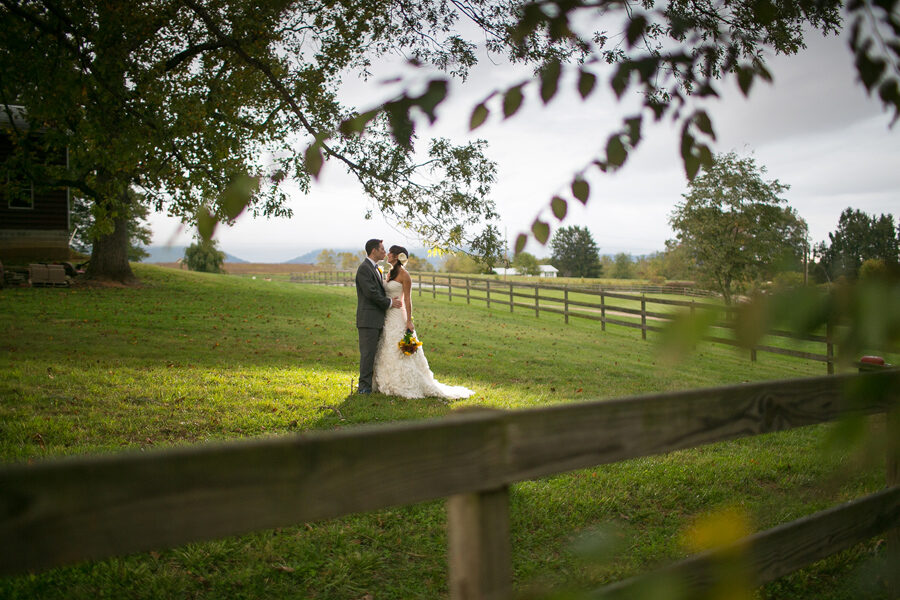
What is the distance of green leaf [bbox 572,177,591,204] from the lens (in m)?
2.33

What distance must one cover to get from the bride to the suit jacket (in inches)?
7.2

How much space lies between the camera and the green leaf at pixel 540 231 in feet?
7.66

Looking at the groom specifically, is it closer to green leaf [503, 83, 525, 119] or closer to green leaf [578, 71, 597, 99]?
green leaf [578, 71, 597, 99]

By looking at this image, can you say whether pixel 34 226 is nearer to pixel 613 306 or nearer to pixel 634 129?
pixel 613 306

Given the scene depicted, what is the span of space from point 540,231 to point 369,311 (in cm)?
638

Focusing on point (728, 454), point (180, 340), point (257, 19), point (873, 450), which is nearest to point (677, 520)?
point (728, 454)

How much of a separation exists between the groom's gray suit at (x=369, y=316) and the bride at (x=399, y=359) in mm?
124

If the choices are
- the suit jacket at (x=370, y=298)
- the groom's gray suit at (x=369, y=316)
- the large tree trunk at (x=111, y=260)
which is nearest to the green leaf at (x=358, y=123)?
the suit jacket at (x=370, y=298)

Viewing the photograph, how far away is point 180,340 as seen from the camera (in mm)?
12633

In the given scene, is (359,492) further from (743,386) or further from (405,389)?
(405,389)

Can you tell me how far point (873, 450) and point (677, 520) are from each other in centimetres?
355

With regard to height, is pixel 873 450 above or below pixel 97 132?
below

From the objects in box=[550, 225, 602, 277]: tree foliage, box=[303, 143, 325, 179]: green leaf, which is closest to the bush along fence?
box=[303, 143, 325, 179]: green leaf

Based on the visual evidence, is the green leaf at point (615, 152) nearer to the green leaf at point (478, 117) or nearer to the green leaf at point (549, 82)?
the green leaf at point (549, 82)
